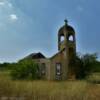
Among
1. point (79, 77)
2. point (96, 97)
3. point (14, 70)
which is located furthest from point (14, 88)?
point (79, 77)

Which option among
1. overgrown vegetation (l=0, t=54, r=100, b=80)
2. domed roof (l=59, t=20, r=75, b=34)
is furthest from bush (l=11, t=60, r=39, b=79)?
domed roof (l=59, t=20, r=75, b=34)

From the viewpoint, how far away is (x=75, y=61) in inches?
1638

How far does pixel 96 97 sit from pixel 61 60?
32969 millimetres

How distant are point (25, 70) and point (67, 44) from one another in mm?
7974

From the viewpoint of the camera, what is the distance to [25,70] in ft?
122

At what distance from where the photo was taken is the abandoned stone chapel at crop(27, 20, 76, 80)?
1649 inches

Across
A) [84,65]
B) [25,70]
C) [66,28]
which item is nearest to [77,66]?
[84,65]

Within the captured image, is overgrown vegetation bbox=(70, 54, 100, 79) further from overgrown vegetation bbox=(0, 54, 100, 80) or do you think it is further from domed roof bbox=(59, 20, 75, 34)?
domed roof bbox=(59, 20, 75, 34)

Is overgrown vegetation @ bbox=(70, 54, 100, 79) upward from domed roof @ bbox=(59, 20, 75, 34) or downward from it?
downward

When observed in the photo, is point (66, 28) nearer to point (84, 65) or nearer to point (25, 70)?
point (84, 65)

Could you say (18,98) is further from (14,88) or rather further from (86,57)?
(86,57)

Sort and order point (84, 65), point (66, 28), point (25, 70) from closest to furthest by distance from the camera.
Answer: point (25, 70)
point (84, 65)
point (66, 28)

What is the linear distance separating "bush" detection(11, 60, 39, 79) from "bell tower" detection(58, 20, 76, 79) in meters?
5.48

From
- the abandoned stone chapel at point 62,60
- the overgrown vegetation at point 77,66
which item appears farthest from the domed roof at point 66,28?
the overgrown vegetation at point 77,66
